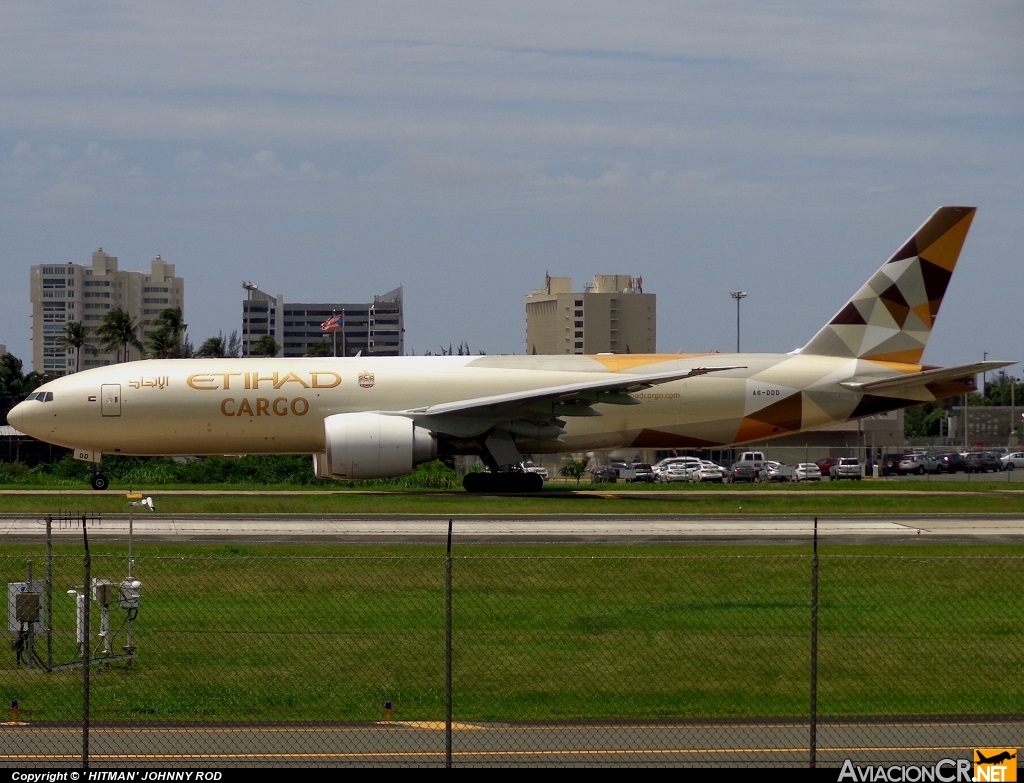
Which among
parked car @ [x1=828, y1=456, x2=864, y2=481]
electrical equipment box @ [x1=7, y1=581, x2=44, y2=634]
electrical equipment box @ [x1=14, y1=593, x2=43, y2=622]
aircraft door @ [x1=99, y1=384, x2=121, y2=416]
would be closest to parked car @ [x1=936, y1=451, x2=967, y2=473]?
parked car @ [x1=828, y1=456, x2=864, y2=481]

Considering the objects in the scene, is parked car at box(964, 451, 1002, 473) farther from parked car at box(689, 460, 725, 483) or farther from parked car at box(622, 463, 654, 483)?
parked car at box(622, 463, 654, 483)

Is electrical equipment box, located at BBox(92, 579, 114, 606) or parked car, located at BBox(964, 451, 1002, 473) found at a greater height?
electrical equipment box, located at BBox(92, 579, 114, 606)

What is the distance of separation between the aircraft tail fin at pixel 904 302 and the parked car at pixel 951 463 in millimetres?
43141

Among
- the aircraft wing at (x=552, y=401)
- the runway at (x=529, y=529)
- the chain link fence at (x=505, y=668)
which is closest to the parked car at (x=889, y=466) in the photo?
the aircraft wing at (x=552, y=401)

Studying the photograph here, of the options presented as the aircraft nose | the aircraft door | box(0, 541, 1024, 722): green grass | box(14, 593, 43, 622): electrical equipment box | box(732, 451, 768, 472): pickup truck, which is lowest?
box(732, 451, 768, 472): pickup truck

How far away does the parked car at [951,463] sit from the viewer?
85.0 meters

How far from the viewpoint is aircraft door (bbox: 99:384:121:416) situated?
41.2m

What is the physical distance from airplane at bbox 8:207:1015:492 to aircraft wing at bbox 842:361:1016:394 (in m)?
0.06

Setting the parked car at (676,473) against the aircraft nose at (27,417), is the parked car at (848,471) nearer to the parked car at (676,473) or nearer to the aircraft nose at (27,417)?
the parked car at (676,473)

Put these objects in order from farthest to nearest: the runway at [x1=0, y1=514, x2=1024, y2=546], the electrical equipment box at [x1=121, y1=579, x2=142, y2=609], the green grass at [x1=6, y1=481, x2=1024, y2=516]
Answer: the green grass at [x1=6, y1=481, x2=1024, y2=516]
the runway at [x1=0, y1=514, x2=1024, y2=546]
the electrical equipment box at [x1=121, y1=579, x2=142, y2=609]

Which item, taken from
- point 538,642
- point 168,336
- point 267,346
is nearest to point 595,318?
point 267,346

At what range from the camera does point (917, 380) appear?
42125 millimetres

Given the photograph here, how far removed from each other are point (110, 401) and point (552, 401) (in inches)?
537

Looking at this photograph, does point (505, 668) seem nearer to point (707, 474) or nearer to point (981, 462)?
point (707, 474)
